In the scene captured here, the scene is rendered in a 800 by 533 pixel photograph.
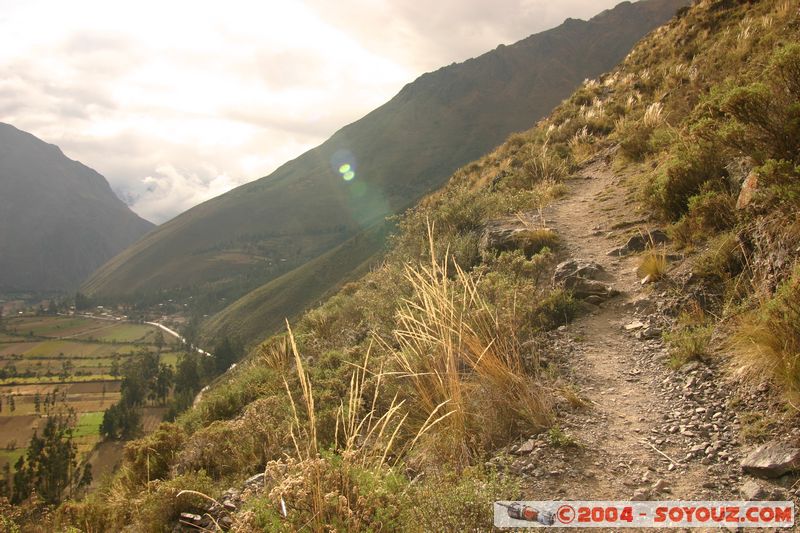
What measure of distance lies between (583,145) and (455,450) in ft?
45.3

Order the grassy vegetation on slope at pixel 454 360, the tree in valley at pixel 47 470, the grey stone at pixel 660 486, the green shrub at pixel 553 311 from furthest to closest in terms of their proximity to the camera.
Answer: the tree in valley at pixel 47 470 → the green shrub at pixel 553 311 → the grey stone at pixel 660 486 → the grassy vegetation on slope at pixel 454 360

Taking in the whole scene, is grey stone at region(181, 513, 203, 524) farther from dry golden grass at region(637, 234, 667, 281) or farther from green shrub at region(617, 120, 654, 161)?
green shrub at region(617, 120, 654, 161)

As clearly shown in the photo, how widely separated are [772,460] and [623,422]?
1.03 meters

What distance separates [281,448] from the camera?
5605mm

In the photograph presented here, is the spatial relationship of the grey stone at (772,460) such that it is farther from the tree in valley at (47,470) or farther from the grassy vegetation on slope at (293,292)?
the grassy vegetation on slope at (293,292)

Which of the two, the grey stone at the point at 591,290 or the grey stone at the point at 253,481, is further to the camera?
the grey stone at the point at 591,290

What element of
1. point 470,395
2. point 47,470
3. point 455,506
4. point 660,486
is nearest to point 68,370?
point 47,470

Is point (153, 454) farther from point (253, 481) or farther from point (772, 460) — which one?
point (772, 460)

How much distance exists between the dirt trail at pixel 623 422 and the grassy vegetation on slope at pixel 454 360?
289mm

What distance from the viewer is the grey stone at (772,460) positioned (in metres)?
2.76

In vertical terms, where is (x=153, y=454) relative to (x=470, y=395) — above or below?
below

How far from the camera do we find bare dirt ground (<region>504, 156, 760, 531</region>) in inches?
122

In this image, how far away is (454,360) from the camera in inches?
152

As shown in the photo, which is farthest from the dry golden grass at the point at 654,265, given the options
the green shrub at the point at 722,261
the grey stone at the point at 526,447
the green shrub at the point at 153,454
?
the green shrub at the point at 153,454
